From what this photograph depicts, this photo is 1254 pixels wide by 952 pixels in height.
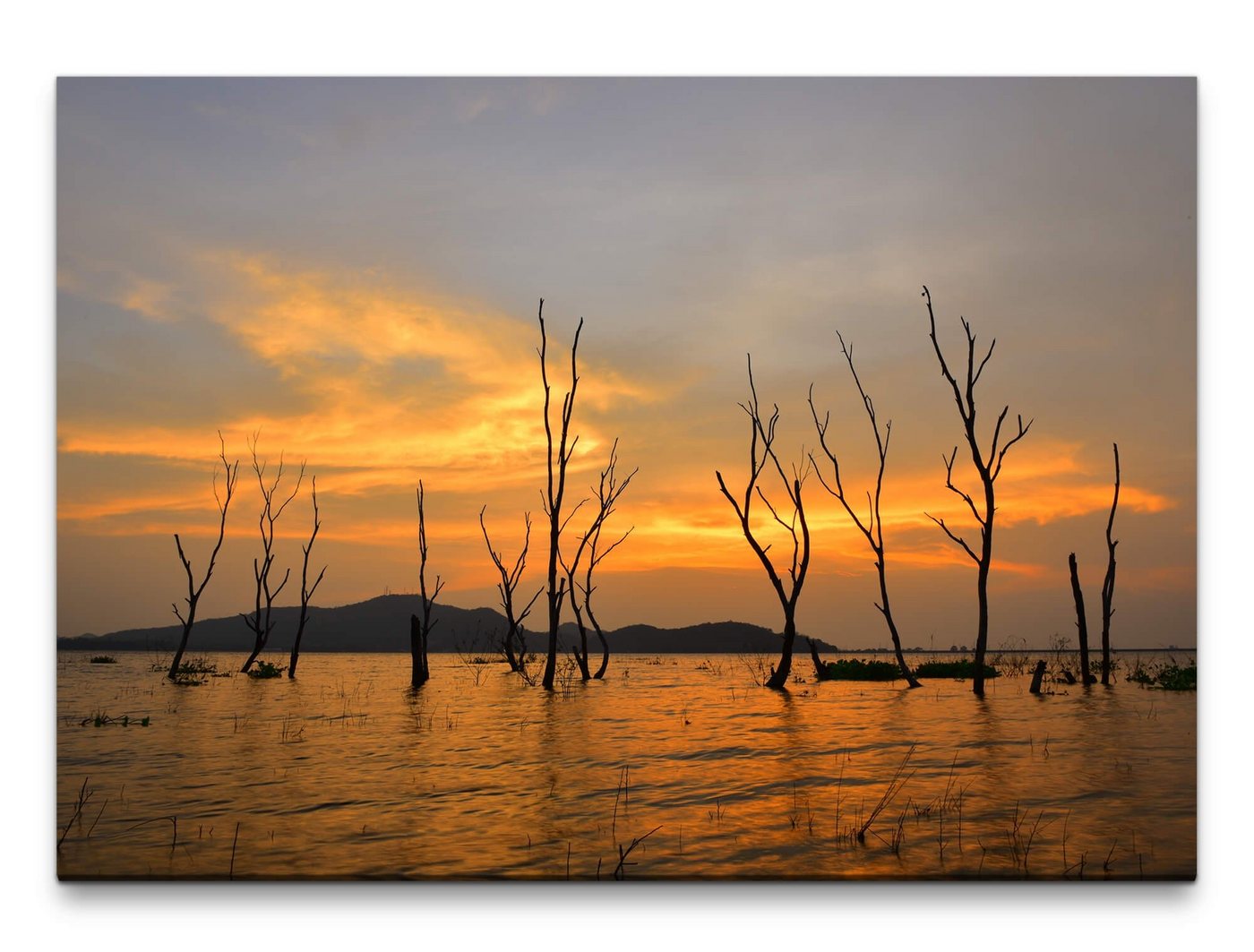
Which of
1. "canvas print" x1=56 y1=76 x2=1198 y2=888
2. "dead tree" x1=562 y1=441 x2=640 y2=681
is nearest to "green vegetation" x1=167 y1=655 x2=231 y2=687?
"dead tree" x1=562 y1=441 x2=640 y2=681

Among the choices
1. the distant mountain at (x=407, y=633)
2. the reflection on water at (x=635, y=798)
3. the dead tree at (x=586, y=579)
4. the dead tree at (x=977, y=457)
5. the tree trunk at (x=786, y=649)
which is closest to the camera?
the reflection on water at (x=635, y=798)

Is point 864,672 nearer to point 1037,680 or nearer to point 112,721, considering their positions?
point 1037,680

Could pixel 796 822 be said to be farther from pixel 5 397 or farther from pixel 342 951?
pixel 5 397

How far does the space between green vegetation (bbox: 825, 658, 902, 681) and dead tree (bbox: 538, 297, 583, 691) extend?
573cm

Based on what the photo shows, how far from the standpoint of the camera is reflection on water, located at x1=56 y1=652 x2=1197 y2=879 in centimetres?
490

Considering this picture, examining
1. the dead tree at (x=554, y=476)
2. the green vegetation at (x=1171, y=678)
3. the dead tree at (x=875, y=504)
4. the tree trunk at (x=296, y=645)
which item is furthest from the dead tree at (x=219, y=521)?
the tree trunk at (x=296, y=645)

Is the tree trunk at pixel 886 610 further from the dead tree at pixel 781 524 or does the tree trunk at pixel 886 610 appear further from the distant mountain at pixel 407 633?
the dead tree at pixel 781 524

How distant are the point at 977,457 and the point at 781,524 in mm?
5428

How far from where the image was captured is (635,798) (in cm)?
587

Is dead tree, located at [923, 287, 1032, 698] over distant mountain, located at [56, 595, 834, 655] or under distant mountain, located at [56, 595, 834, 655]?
over

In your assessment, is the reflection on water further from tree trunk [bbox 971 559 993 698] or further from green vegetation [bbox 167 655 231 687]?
green vegetation [bbox 167 655 231 687]

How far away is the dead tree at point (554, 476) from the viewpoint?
7.95m

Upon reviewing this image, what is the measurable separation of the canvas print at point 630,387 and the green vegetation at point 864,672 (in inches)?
338
